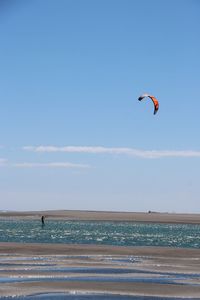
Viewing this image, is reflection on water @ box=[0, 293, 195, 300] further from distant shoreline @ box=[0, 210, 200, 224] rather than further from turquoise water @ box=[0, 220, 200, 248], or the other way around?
distant shoreline @ box=[0, 210, 200, 224]

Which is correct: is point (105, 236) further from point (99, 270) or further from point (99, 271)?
point (99, 271)

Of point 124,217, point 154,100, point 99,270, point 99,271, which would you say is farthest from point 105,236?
point 124,217

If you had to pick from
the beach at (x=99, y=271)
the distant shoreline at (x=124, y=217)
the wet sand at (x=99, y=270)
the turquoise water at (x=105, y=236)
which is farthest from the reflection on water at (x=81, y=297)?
the distant shoreline at (x=124, y=217)

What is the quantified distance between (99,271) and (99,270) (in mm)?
360

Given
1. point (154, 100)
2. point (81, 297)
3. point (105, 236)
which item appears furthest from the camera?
point (105, 236)

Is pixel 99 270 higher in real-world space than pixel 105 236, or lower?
lower

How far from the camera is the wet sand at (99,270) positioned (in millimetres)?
21188

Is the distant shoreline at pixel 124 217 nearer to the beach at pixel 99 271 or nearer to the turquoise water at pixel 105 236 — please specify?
the turquoise water at pixel 105 236

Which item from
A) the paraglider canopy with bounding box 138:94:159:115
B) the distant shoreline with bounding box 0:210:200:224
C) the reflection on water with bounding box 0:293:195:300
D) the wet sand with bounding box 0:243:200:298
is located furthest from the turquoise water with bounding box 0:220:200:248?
the distant shoreline with bounding box 0:210:200:224

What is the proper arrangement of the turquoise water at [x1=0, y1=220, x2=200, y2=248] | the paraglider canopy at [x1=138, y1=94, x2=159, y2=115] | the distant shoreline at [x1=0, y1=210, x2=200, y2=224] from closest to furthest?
the paraglider canopy at [x1=138, y1=94, x2=159, y2=115], the turquoise water at [x1=0, y1=220, x2=200, y2=248], the distant shoreline at [x1=0, y1=210, x2=200, y2=224]

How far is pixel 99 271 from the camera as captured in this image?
2594 cm

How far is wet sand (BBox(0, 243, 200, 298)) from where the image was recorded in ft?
69.5

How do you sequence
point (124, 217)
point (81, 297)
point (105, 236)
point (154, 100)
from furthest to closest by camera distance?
point (124, 217)
point (105, 236)
point (154, 100)
point (81, 297)

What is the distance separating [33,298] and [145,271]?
322 inches
